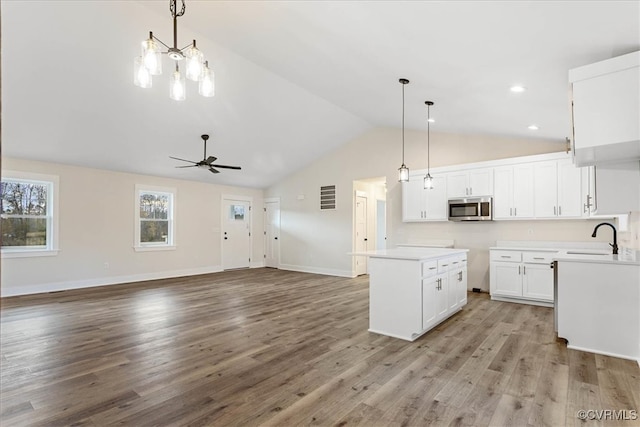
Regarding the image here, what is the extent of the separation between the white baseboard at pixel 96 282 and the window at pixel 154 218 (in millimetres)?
624

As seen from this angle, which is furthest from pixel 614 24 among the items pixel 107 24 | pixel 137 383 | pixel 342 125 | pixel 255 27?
pixel 342 125

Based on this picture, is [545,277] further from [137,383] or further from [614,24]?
[137,383]

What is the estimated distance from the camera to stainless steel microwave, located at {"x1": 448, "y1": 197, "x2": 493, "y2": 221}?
606cm

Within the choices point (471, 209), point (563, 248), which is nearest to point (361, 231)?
point (471, 209)

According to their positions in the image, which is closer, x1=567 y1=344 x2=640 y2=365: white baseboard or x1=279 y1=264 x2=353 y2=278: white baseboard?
x1=567 y1=344 x2=640 y2=365: white baseboard

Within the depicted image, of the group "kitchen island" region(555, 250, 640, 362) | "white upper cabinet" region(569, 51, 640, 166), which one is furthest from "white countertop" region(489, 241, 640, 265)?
"white upper cabinet" region(569, 51, 640, 166)

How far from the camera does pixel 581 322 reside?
3.59 m

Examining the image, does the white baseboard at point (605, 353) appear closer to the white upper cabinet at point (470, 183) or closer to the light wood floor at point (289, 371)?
the light wood floor at point (289, 371)

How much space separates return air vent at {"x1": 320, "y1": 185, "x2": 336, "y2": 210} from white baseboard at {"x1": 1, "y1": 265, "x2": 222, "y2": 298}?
3229mm

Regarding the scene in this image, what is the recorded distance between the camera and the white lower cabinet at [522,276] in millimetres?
5332

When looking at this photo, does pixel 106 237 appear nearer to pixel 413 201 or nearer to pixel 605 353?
pixel 413 201

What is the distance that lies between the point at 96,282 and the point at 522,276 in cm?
777

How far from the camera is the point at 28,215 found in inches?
254
